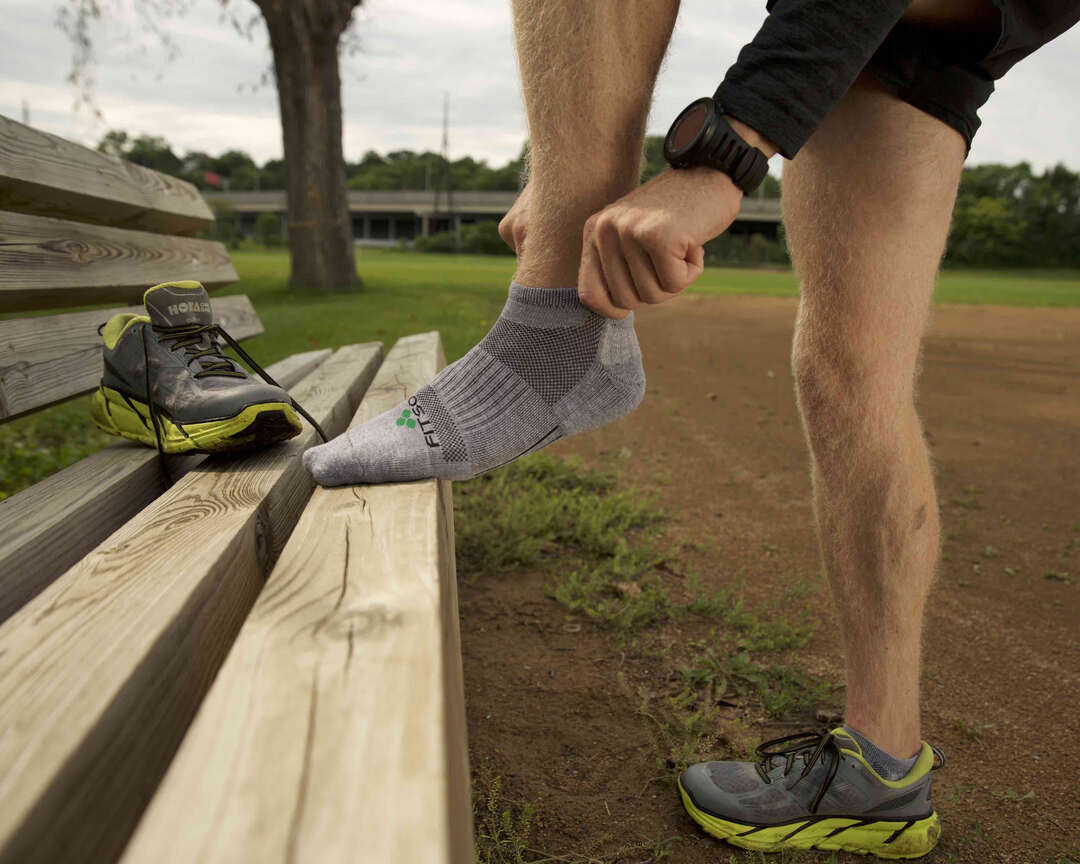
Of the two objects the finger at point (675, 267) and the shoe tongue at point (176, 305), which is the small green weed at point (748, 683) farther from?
the shoe tongue at point (176, 305)

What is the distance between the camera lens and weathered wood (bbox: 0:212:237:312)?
196 centimetres

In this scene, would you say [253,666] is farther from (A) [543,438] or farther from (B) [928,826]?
(B) [928,826]

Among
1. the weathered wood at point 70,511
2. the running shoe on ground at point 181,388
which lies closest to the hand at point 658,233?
the running shoe on ground at point 181,388

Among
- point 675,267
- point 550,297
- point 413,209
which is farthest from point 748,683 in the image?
point 413,209

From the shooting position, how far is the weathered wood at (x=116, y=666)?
1.78 feet

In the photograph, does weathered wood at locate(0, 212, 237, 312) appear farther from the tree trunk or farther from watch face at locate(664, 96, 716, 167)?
the tree trunk

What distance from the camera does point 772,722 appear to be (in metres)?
1.76

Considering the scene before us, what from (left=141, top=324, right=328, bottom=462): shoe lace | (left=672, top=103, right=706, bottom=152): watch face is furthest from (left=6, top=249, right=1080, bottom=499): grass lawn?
(left=672, top=103, right=706, bottom=152): watch face

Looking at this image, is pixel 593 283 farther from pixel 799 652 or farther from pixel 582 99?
pixel 799 652

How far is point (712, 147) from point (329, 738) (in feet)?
2.85

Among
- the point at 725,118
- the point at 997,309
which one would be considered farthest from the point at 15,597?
the point at 997,309

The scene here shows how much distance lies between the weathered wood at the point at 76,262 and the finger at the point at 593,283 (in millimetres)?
1448

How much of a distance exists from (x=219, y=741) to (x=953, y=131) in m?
1.38

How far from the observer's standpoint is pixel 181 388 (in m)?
1.59
